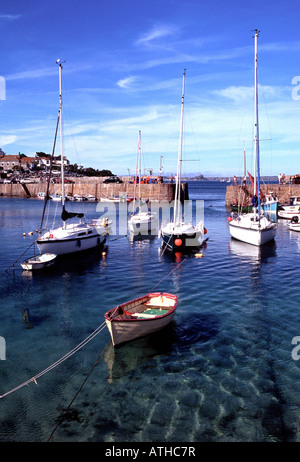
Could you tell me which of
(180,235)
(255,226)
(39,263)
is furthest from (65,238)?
(255,226)

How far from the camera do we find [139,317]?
50.1ft

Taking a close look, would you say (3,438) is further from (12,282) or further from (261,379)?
(12,282)

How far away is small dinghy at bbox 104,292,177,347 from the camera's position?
45.4 ft

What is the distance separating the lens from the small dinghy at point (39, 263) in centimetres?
2669

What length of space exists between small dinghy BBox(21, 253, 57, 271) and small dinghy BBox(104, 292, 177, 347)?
12968 mm

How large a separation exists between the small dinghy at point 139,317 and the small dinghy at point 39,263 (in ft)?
42.5

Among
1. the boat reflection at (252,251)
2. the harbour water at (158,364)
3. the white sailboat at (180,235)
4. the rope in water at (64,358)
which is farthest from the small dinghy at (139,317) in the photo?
the white sailboat at (180,235)

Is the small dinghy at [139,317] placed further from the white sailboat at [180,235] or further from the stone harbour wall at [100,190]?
the stone harbour wall at [100,190]

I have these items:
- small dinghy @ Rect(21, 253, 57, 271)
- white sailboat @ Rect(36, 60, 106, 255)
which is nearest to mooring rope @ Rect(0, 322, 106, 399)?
small dinghy @ Rect(21, 253, 57, 271)

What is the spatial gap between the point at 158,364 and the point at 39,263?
16.6 m

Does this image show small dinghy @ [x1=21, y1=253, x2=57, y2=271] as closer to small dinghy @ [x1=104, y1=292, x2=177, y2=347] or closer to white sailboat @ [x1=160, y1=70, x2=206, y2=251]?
white sailboat @ [x1=160, y1=70, x2=206, y2=251]

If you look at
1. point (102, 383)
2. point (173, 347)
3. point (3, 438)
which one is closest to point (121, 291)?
point (173, 347)

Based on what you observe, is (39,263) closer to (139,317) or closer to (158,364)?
(139,317)

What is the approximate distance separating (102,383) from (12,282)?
47.8ft
